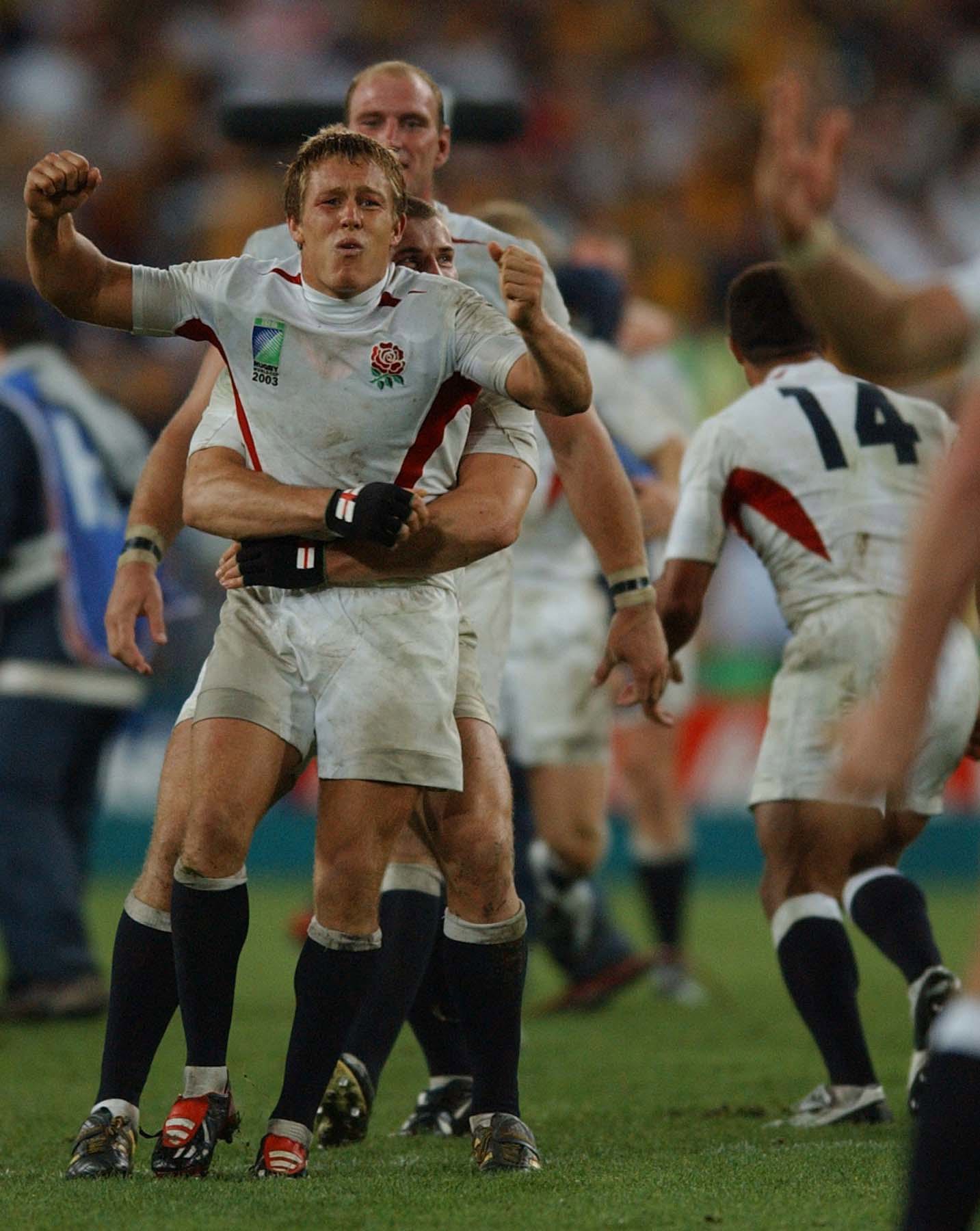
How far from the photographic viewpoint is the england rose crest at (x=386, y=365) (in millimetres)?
4023

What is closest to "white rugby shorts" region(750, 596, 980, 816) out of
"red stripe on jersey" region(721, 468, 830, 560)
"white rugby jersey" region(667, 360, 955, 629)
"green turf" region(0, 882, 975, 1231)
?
"white rugby jersey" region(667, 360, 955, 629)

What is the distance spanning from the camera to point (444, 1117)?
492cm

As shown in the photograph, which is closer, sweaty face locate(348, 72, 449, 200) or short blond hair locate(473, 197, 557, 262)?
sweaty face locate(348, 72, 449, 200)

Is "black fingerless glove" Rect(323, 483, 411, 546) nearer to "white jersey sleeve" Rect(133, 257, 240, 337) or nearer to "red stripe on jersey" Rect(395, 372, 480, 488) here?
"red stripe on jersey" Rect(395, 372, 480, 488)

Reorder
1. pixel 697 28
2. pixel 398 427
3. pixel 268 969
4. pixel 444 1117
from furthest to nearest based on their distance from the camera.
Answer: pixel 697 28 < pixel 268 969 < pixel 444 1117 < pixel 398 427

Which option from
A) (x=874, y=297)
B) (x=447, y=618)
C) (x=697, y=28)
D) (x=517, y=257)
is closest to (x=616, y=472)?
(x=447, y=618)

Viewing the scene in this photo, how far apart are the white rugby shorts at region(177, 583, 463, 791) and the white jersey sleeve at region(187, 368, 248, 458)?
33 centimetres

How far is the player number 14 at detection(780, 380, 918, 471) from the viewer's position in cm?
509

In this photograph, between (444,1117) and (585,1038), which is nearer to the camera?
(444,1117)

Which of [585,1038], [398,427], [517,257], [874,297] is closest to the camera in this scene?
[874,297]

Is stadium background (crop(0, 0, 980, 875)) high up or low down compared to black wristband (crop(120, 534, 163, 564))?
up

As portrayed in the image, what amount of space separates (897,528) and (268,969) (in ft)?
15.2

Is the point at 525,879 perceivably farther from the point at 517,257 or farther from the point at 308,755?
the point at 517,257

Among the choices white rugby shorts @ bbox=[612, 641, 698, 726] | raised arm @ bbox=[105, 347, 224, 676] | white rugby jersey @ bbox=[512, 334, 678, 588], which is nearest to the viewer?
raised arm @ bbox=[105, 347, 224, 676]
